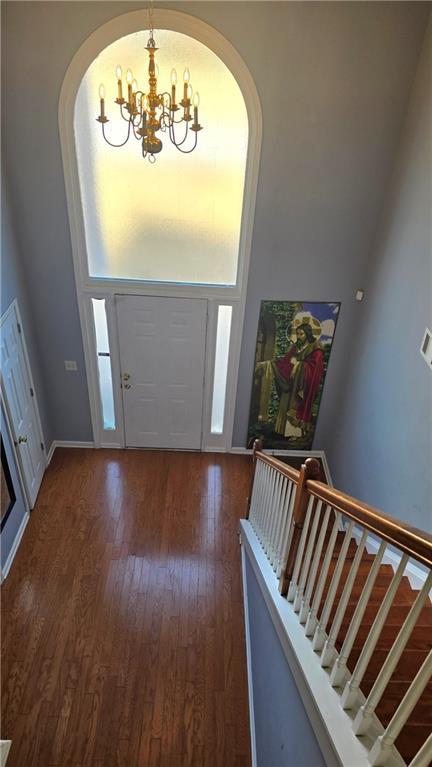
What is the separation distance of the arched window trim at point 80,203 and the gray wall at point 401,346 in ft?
3.97

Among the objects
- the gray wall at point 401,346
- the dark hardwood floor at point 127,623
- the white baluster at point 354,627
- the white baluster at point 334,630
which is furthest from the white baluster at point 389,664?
the dark hardwood floor at point 127,623

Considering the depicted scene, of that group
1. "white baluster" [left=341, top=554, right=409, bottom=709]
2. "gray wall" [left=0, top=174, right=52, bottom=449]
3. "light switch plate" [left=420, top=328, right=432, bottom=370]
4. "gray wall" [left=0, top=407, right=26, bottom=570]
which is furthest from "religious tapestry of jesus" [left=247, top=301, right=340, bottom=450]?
"white baluster" [left=341, top=554, right=409, bottom=709]

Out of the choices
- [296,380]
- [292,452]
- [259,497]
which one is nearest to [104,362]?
[296,380]

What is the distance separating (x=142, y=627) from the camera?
3.79 metres

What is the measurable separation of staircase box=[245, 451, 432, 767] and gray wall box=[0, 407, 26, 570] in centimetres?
240

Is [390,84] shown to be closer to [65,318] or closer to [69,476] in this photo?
[65,318]

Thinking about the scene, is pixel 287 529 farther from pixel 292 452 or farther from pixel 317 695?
pixel 292 452

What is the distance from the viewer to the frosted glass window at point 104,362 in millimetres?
4805

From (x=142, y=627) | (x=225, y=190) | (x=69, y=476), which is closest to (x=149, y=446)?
(x=69, y=476)

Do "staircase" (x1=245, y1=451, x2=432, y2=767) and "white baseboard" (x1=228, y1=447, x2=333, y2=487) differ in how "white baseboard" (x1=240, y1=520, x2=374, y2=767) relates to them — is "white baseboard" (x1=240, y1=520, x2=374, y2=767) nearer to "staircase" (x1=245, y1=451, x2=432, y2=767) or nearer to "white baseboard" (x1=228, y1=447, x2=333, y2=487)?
"staircase" (x1=245, y1=451, x2=432, y2=767)

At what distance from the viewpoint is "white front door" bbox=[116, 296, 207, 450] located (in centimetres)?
478

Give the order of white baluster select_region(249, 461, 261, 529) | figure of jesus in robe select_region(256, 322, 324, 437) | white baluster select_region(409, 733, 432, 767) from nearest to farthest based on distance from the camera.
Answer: white baluster select_region(409, 733, 432, 767), white baluster select_region(249, 461, 261, 529), figure of jesus in robe select_region(256, 322, 324, 437)

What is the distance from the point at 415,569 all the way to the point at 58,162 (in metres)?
4.16

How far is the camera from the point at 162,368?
5113mm
